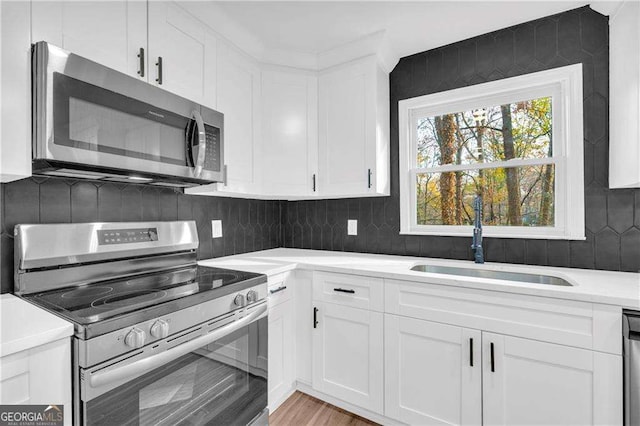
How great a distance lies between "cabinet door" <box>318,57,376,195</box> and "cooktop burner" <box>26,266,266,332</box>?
97 centimetres

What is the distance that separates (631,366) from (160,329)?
1755mm

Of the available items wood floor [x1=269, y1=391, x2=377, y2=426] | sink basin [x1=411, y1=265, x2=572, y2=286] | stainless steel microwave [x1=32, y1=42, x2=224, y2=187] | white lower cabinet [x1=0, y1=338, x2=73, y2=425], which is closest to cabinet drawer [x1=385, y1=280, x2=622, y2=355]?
sink basin [x1=411, y1=265, x2=572, y2=286]

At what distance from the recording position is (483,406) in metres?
1.46

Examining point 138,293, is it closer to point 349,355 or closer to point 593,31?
point 349,355

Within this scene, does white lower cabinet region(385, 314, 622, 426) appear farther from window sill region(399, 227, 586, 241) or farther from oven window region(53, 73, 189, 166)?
oven window region(53, 73, 189, 166)

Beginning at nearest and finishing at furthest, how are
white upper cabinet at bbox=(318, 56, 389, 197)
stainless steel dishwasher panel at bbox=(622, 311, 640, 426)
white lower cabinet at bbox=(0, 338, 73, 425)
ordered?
white lower cabinet at bbox=(0, 338, 73, 425)
stainless steel dishwasher panel at bbox=(622, 311, 640, 426)
white upper cabinet at bbox=(318, 56, 389, 197)

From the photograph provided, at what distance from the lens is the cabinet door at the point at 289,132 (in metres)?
2.19

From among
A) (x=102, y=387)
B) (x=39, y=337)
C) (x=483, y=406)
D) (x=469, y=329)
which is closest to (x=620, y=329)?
(x=469, y=329)

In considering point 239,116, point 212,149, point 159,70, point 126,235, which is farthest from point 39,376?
point 239,116

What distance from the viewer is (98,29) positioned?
1.26m

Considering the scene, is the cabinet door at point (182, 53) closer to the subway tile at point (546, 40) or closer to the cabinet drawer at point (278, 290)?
the cabinet drawer at point (278, 290)

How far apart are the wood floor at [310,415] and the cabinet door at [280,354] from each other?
0.06 metres

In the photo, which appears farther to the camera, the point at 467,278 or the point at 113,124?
the point at 467,278

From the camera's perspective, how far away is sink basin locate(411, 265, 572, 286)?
1.71 meters
